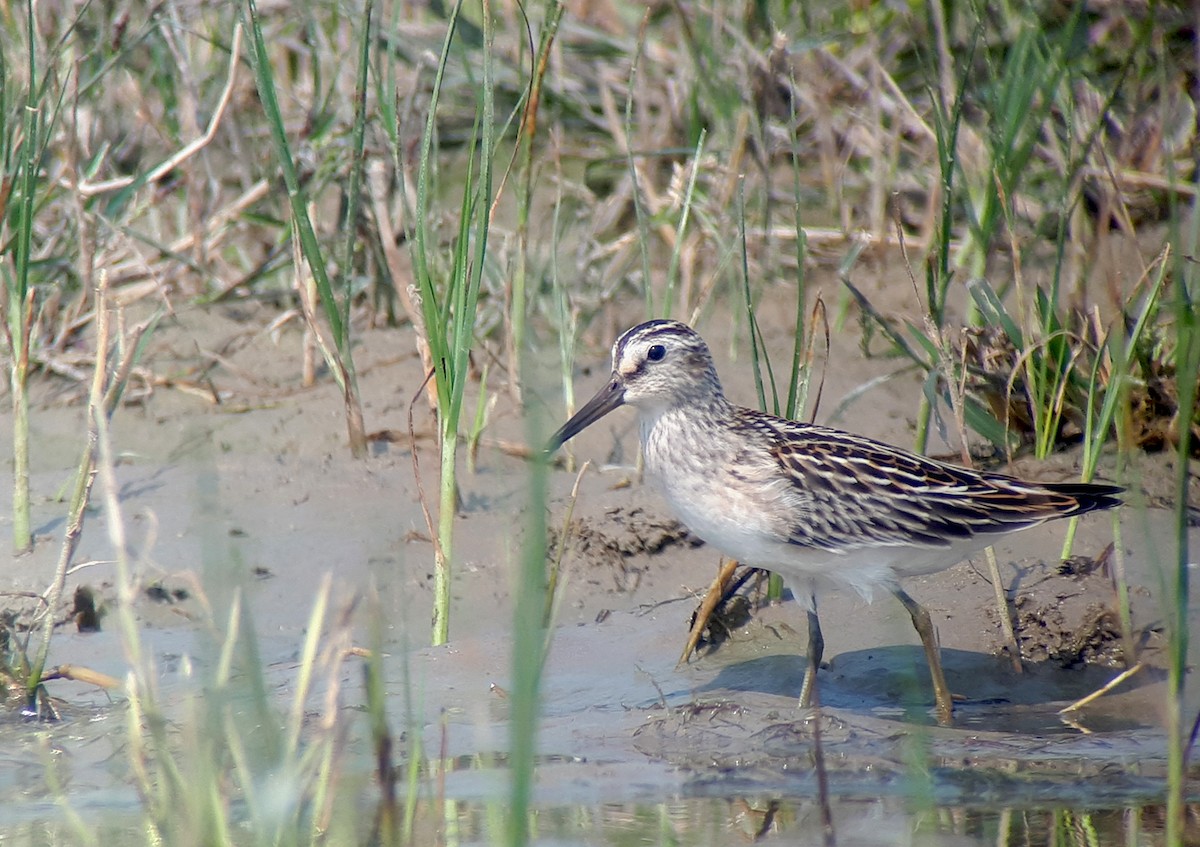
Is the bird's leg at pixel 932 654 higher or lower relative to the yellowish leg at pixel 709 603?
lower

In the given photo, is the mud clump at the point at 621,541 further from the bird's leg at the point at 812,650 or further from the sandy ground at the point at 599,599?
the bird's leg at the point at 812,650

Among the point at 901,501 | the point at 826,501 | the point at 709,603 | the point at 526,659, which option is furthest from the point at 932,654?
the point at 526,659

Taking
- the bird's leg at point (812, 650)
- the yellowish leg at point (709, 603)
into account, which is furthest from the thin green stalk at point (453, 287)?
the bird's leg at point (812, 650)

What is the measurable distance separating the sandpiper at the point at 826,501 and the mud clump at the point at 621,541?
842 millimetres

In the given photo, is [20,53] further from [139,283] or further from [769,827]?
[769,827]

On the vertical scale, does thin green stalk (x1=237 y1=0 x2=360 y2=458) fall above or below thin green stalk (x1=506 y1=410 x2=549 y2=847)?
above

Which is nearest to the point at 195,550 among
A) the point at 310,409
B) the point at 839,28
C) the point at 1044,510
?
the point at 310,409

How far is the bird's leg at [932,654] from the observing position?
15.3ft

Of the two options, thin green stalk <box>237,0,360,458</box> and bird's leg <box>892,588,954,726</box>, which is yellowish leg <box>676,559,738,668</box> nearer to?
bird's leg <box>892,588,954,726</box>

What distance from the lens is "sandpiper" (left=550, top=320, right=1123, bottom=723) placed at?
4480mm

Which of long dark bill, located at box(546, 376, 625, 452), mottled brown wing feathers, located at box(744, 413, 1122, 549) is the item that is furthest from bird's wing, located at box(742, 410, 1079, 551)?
long dark bill, located at box(546, 376, 625, 452)

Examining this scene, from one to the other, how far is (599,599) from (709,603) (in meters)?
0.70

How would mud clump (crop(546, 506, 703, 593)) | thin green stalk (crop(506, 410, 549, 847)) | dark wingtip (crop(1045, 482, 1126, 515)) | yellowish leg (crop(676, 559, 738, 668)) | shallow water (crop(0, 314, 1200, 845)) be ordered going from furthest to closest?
mud clump (crop(546, 506, 703, 593))
yellowish leg (crop(676, 559, 738, 668))
dark wingtip (crop(1045, 482, 1126, 515))
shallow water (crop(0, 314, 1200, 845))
thin green stalk (crop(506, 410, 549, 847))

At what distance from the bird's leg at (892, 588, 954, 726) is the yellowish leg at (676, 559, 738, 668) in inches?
21.6
